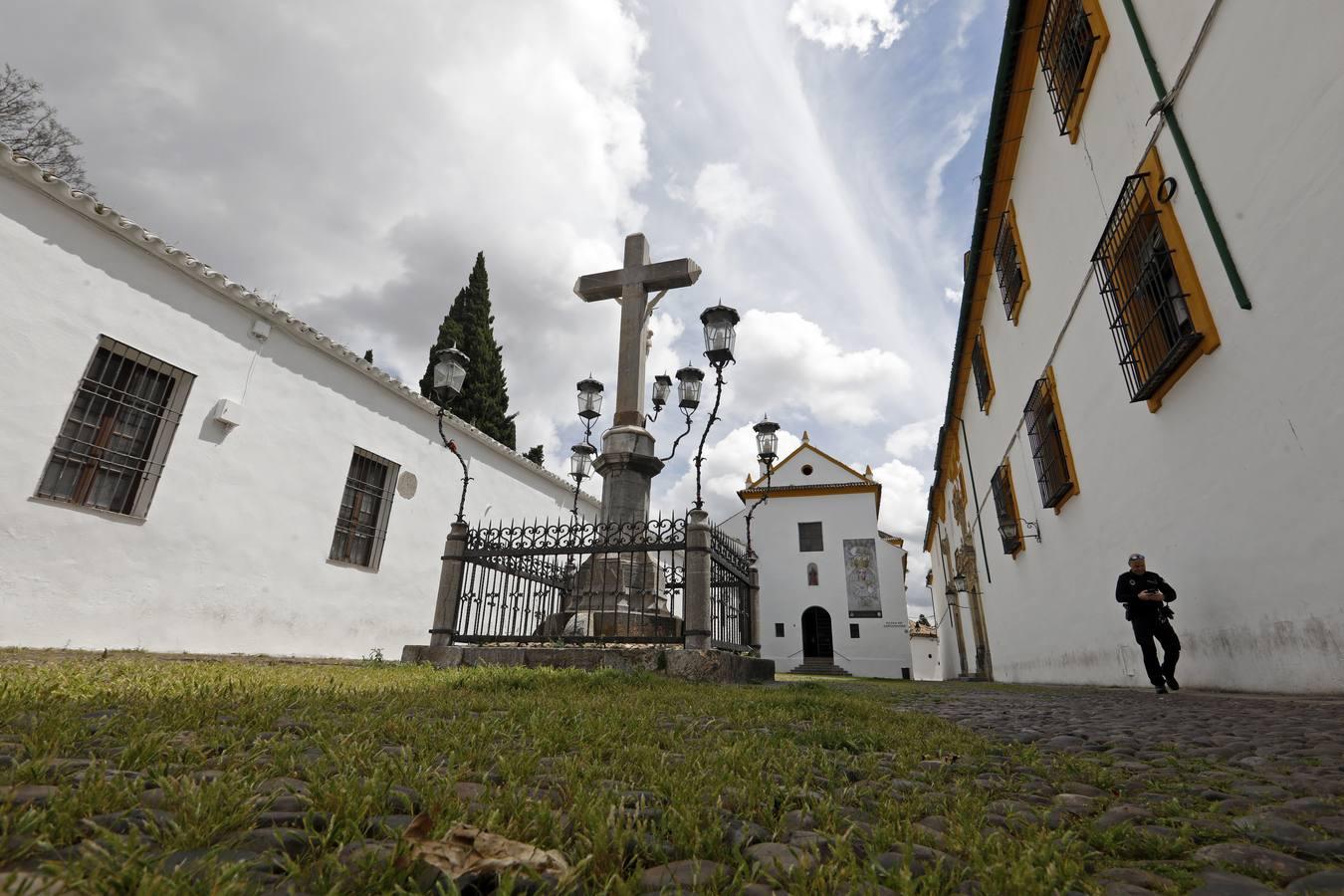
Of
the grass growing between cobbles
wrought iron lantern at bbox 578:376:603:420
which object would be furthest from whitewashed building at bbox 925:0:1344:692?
wrought iron lantern at bbox 578:376:603:420

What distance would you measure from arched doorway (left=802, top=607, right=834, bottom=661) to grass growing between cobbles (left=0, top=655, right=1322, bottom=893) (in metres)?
25.6

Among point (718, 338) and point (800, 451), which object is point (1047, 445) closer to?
point (718, 338)

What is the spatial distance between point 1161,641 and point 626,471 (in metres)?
5.87

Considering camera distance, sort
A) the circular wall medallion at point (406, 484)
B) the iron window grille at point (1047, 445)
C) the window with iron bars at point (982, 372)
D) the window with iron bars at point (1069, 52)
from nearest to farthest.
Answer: the window with iron bars at point (1069, 52) → the iron window grille at point (1047, 445) → the window with iron bars at point (982, 372) → the circular wall medallion at point (406, 484)

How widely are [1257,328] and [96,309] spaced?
11.8m

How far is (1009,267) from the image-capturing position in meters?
9.89

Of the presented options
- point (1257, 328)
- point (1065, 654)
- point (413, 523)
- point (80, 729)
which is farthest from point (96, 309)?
point (1065, 654)

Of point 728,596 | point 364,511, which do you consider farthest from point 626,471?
point 364,511

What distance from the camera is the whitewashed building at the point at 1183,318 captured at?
379cm

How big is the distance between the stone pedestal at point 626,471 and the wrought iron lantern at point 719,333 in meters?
1.44

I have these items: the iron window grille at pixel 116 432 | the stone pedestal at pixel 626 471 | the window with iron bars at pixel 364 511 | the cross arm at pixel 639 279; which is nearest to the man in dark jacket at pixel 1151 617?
the stone pedestal at pixel 626 471

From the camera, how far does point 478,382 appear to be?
21125 millimetres

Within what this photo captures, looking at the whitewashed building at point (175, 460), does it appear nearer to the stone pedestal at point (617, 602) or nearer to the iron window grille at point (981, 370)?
the stone pedestal at point (617, 602)

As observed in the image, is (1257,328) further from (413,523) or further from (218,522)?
(413,523)
